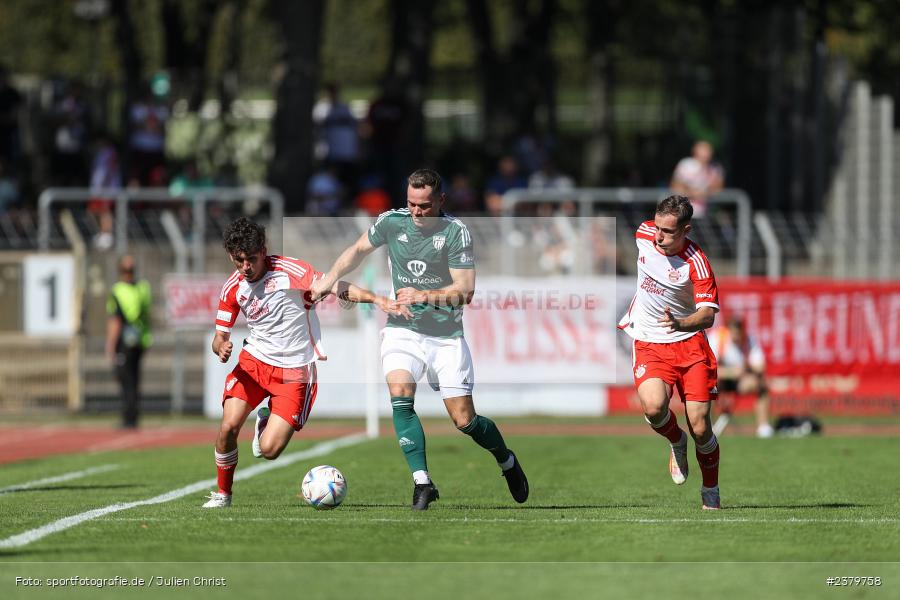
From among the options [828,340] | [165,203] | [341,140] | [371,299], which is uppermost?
[341,140]

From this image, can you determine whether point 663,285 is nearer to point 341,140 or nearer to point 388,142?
point 341,140

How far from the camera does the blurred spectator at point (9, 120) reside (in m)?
29.2

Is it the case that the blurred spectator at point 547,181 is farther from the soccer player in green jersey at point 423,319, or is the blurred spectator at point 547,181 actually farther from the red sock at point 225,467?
the red sock at point 225,467

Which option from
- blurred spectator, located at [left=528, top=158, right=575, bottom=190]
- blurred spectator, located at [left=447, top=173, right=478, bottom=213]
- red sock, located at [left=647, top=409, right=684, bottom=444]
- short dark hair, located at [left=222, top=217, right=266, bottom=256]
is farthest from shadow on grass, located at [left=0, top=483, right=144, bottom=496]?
blurred spectator, located at [left=528, top=158, right=575, bottom=190]

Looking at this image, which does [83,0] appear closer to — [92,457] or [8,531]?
[92,457]

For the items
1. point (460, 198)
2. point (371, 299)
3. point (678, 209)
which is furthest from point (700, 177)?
point (371, 299)

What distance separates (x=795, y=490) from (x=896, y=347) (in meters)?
11.8

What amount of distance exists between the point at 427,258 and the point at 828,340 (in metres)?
14.3

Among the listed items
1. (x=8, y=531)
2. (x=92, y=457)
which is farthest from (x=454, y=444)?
(x=8, y=531)

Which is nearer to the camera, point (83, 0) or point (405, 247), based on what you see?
point (405, 247)

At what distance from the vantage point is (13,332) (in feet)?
79.2

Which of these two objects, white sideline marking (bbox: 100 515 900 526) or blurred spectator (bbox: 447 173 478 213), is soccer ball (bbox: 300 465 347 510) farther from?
blurred spectator (bbox: 447 173 478 213)

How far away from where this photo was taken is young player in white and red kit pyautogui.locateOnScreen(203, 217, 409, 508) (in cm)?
1093

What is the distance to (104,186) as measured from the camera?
89.3ft
